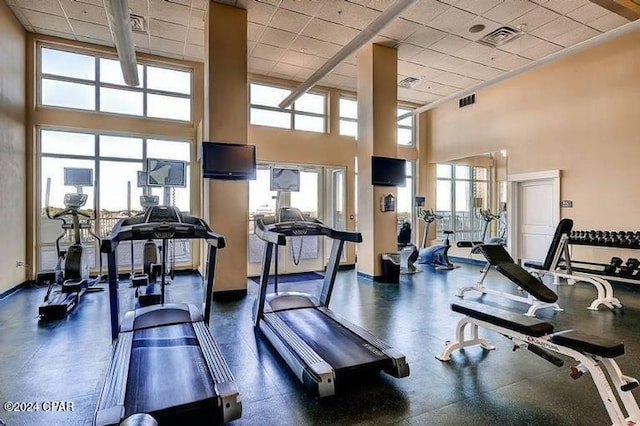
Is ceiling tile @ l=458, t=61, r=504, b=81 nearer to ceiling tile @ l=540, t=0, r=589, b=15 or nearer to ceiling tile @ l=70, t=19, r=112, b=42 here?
ceiling tile @ l=540, t=0, r=589, b=15

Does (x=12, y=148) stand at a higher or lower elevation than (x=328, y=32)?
lower

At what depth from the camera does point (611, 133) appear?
21.7ft

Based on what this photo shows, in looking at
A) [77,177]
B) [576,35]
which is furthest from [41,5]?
[576,35]

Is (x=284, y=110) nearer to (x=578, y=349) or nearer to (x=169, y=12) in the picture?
(x=169, y=12)

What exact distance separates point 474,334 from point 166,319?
10.5 feet

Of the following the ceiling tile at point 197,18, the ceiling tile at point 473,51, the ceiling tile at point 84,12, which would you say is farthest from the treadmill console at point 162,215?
the ceiling tile at point 473,51

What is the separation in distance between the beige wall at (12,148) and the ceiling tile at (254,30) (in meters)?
3.78

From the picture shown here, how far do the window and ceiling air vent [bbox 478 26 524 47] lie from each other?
384cm

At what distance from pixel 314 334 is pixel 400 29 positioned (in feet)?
18.2

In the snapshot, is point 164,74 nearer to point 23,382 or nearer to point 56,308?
point 56,308

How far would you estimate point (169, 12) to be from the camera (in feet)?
18.9

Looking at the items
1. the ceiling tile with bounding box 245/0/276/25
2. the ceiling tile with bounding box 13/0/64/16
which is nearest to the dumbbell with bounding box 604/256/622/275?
the ceiling tile with bounding box 245/0/276/25

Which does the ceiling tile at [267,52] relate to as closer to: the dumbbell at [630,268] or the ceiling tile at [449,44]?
the ceiling tile at [449,44]

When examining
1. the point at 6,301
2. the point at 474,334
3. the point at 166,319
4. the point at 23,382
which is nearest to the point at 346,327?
the point at 474,334
